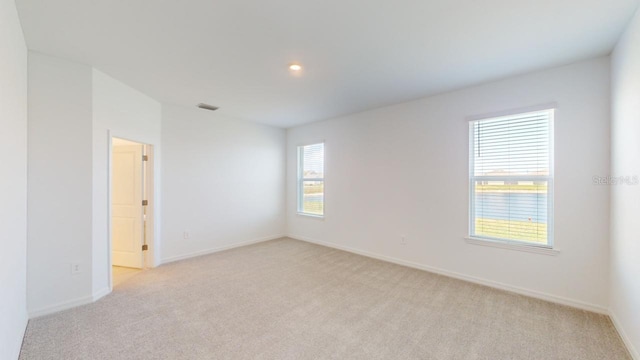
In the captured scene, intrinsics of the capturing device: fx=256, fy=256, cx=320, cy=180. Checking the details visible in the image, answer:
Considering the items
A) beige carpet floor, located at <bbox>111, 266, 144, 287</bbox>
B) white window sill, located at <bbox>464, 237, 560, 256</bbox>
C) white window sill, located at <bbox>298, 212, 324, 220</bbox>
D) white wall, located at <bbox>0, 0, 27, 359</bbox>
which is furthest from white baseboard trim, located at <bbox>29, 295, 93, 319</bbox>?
white window sill, located at <bbox>464, 237, 560, 256</bbox>

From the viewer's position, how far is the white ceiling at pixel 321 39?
1.89 metres

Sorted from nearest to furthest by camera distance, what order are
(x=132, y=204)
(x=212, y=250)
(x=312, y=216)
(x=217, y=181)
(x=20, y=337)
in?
(x=20, y=337)
(x=132, y=204)
(x=212, y=250)
(x=217, y=181)
(x=312, y=216)

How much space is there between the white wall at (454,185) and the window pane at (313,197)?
8.8 inches

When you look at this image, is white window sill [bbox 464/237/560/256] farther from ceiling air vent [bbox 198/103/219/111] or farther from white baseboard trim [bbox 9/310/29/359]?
white baseboard trim [bbox 9/310/29/359]

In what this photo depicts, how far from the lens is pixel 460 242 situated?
11.5ft

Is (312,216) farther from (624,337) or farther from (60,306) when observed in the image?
(624,337)

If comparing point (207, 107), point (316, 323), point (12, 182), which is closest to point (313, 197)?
point (207, 107)

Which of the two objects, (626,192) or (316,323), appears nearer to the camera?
(626,192)

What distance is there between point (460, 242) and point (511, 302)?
86 cm

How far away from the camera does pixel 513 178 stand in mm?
3121

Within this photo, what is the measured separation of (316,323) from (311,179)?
352 centimetres

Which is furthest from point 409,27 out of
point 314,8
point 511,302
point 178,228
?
point 178,228

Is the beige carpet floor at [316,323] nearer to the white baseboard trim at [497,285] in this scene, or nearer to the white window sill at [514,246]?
the white baseboard trim at [497,285]

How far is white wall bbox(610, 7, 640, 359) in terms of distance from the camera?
6.37ft
